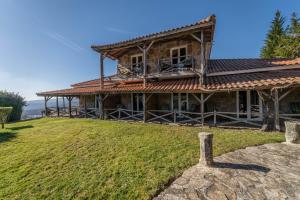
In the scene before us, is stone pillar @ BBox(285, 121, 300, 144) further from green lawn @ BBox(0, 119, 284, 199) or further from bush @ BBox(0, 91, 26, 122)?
bush @ BBox(0, 91, 26, 122)

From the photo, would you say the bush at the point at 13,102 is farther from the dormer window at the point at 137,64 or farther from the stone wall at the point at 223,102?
the stone wall at the point at 223,102

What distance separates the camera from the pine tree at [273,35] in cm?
3078

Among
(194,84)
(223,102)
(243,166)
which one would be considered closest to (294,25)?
(223,102)

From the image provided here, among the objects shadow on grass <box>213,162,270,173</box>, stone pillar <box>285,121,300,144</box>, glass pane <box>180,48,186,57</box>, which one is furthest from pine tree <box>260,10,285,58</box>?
shadow on grass <box>213,162,270,173</box>

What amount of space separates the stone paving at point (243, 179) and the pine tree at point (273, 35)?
30.6 m

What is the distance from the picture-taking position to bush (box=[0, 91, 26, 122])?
21984 millimetres

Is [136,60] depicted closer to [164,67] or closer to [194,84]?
[164,67]

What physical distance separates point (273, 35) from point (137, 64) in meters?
29.0

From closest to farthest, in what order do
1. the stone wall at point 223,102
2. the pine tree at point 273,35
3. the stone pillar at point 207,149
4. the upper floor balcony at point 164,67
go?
1. the stone pillar at point 207,149
2. the stone wall at point 223,102
3. the upper floor balcony at point 164,67
4. the pine tree at point 273,35

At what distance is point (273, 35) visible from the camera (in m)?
31.9

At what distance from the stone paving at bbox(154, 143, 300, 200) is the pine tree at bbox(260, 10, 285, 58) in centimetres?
3061

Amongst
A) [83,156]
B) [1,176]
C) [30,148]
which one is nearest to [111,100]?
[30,148]

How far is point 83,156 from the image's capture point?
6.99 m

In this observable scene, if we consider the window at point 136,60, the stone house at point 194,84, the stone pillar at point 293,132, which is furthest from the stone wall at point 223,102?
the window at point 136,60
